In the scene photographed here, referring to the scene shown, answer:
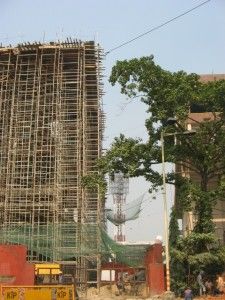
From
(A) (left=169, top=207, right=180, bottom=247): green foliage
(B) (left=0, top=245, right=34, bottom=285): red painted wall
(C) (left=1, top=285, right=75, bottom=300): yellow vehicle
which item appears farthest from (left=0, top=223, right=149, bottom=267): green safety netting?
(C) (left=1, top=285, right=75, bottom=300): yellow vehicle

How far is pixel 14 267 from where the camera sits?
27.4 meters

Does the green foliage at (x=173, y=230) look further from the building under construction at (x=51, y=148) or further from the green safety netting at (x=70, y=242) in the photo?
the building under construction at (x=51, y=148)

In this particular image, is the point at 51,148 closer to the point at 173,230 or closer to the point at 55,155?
the point at 55,155

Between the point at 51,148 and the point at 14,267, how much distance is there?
14617 mm

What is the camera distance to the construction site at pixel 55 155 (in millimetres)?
35844

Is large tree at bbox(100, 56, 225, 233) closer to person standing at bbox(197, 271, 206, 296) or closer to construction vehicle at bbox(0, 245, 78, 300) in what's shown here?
person standing at bbox(197, 271, 206, 296)

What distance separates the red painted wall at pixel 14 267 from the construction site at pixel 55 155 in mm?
7174

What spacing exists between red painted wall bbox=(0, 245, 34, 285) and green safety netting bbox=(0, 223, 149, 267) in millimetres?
7168

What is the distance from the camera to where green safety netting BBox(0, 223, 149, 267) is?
34.8 m

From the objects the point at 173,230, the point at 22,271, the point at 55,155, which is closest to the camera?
the point at 22,271

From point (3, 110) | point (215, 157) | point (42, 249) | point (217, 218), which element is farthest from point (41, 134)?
point (215, 157)

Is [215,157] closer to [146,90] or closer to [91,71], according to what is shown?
[146,90]

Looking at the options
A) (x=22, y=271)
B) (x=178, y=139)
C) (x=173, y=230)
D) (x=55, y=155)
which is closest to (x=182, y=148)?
(x=178, y=139)

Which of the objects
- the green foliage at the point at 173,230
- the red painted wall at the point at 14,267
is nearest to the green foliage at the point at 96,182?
the green foliage at the point at 173,230
